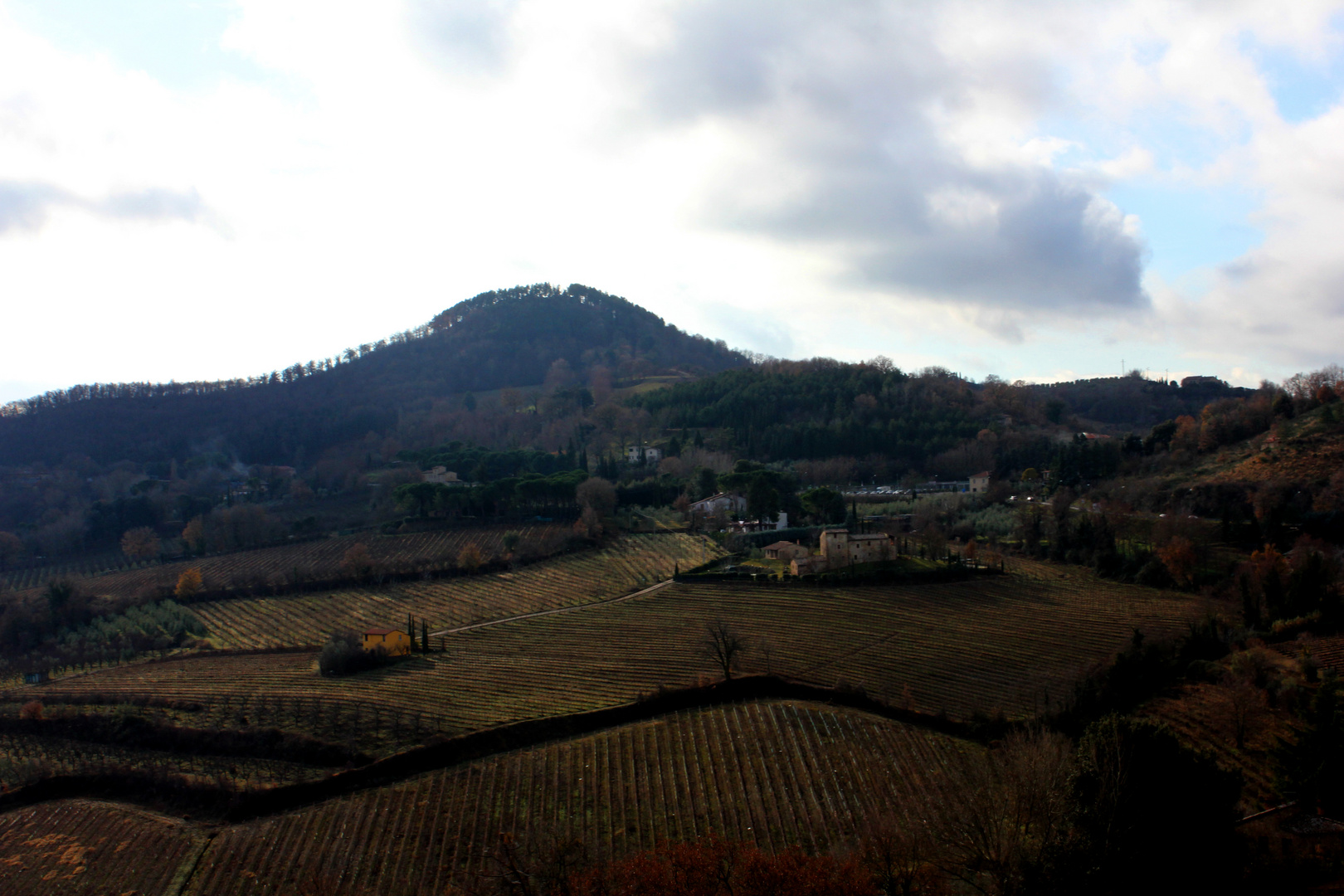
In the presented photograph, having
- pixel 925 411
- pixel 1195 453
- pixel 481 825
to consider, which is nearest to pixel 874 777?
pixel 481 825

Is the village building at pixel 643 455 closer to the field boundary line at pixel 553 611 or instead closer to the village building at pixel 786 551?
the village building at pixel 786 551

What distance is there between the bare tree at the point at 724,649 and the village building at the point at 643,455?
168ft

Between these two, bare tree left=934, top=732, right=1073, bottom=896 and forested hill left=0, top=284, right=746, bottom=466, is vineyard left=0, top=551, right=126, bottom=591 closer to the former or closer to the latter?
forested hill left=0, top=284, right=746, bottom=466

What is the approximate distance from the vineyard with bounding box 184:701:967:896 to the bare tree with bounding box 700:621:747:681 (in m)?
3.89

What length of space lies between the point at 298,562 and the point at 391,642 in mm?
23668

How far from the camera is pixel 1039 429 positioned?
285ft

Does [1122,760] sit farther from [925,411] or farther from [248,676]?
[925,411]

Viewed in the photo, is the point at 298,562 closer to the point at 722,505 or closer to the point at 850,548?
the point at 722,505

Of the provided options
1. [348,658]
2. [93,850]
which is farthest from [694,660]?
[93,850]

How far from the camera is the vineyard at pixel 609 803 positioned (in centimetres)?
2081

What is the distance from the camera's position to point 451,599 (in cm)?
4638

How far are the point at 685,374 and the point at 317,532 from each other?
84805 millimetres

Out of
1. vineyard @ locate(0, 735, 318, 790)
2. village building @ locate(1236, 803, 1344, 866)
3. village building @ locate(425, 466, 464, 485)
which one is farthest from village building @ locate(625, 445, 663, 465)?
village building @ locate(1236, 803, 1344, 866)

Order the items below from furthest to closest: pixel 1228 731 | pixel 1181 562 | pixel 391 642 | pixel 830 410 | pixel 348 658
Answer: pixel 830 410
pixel 1181 562
pixel 391 642
pixel 348 658
pixel 1228 731
